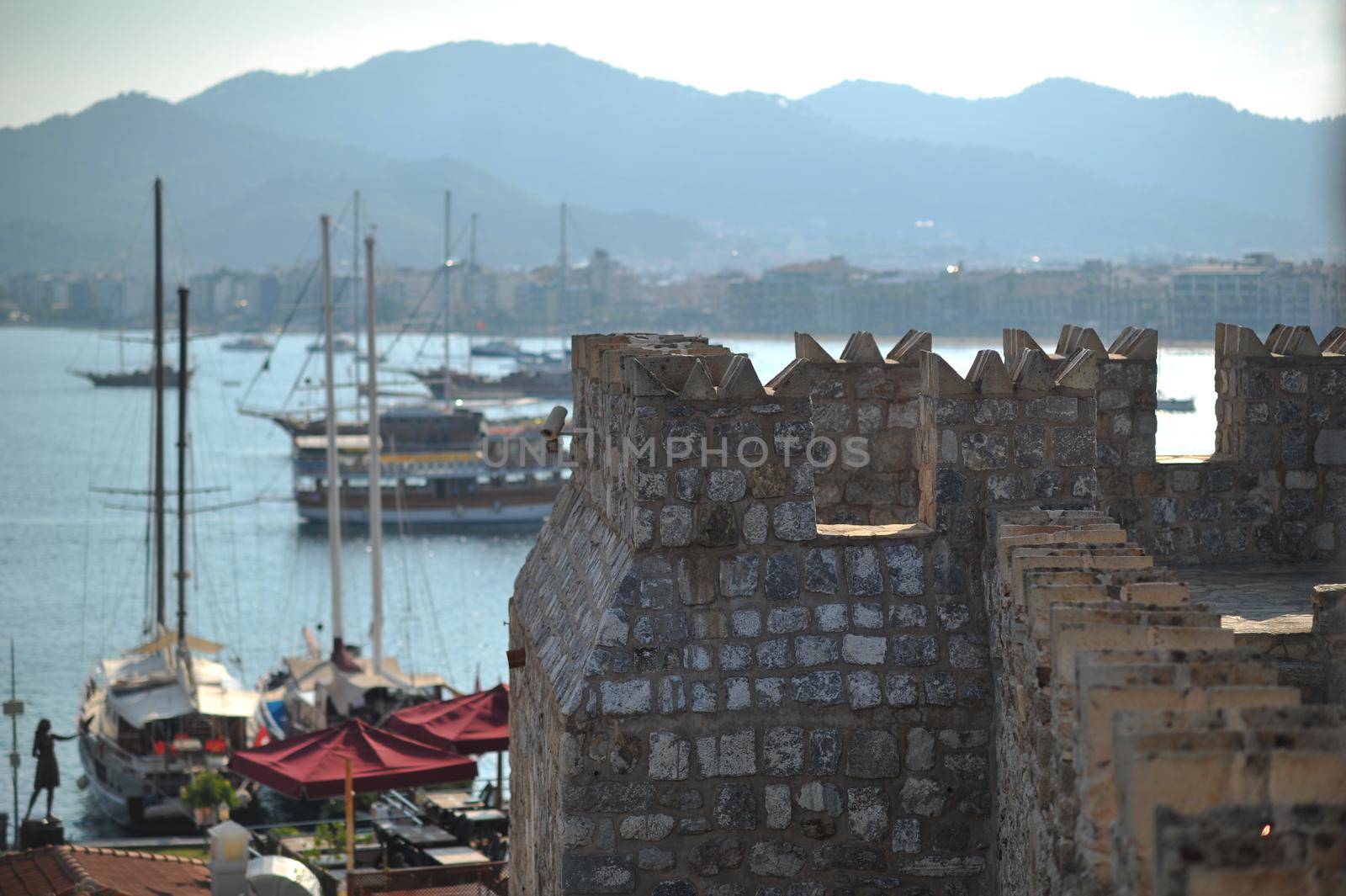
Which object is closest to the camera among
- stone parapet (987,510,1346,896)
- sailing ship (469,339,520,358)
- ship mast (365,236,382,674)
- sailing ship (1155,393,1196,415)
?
stone parapet (987,510,1346,896)

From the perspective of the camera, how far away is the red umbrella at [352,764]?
17422 millimetres

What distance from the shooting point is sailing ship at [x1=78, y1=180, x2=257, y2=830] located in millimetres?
30641

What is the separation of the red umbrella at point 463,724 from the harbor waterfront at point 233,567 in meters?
9.24

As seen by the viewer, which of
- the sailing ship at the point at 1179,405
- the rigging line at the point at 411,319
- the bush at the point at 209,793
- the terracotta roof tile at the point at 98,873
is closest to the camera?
the terracotta roof tile at the point at 98,873

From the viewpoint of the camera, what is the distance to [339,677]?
111 ft

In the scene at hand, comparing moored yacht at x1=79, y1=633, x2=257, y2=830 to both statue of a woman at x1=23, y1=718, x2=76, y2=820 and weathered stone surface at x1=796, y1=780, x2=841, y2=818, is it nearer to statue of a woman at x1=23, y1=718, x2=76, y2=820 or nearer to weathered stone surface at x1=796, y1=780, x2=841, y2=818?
statue of a woman at x1=23, y1=718, x2=76, y2=820

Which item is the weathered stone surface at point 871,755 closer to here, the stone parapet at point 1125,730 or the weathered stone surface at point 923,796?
the weathered stone surface at point 923,796

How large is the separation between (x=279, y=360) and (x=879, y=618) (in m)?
183

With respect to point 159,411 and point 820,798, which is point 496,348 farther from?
point 820,798

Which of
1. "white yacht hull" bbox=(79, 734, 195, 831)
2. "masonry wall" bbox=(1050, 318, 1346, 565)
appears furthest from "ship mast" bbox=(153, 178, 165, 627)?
"masonry wall" bbox=(1050, 318, 1346, 565)

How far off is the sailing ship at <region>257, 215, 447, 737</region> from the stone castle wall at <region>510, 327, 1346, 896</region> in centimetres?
2533

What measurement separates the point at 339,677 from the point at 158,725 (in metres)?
3.66

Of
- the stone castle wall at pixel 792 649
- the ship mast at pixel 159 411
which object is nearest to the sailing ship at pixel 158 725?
the ship mast at pixel 159 411

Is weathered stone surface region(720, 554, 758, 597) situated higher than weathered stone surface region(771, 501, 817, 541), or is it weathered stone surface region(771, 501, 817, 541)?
weathered stone surface region(771, 501, 817, 541)
